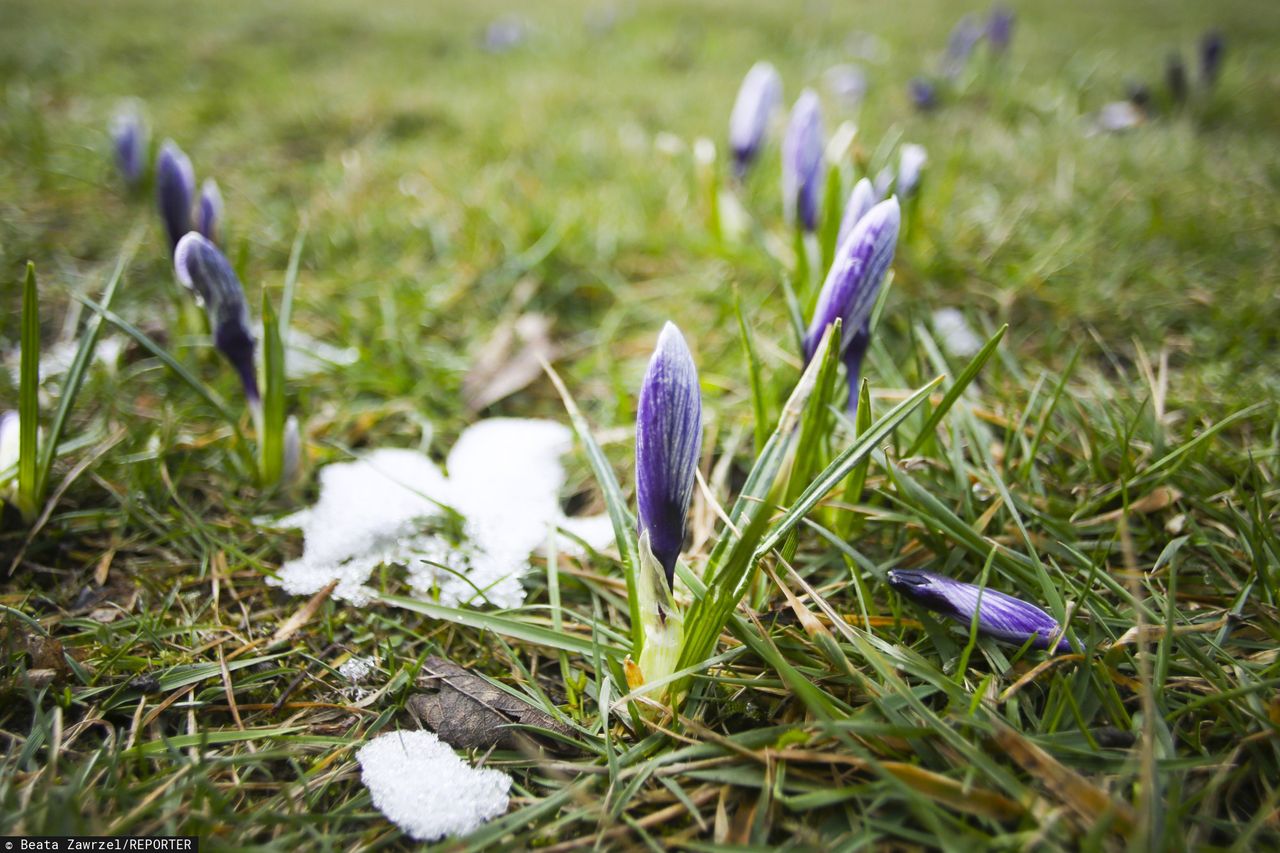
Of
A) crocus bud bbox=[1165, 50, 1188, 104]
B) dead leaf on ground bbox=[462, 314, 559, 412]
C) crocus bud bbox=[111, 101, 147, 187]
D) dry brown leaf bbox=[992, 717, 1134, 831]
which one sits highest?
crocus bud bbox=[111, 101, 147, 187]

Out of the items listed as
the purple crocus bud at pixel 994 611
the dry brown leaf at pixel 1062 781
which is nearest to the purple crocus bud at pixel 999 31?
the purple crocus bud at pixel 994 611

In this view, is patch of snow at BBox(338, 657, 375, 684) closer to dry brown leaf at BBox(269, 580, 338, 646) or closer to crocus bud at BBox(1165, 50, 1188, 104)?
dry brown leaf at BBox(269, 580, 338, 646)

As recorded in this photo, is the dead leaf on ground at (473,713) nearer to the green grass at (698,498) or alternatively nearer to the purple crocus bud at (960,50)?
the green grass at (698,498)

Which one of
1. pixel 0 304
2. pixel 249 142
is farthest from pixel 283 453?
pixel 249 142

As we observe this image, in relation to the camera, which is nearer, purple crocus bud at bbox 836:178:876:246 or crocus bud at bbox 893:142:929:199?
purple crocus bud at bbox 836:178:876:246

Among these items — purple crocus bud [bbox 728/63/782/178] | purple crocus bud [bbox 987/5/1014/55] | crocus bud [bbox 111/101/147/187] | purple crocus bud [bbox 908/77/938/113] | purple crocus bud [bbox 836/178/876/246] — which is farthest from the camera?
purple crocus bud [bbox 987/5/1014/55]

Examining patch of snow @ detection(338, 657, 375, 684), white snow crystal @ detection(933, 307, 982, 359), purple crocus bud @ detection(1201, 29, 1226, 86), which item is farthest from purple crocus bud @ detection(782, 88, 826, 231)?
purple crocus bud @ detection(1201, 29, 1226, 86)

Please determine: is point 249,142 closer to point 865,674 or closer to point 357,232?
point 357,232

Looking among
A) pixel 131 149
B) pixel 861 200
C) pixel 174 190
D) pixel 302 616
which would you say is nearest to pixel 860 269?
pixel 861 200
